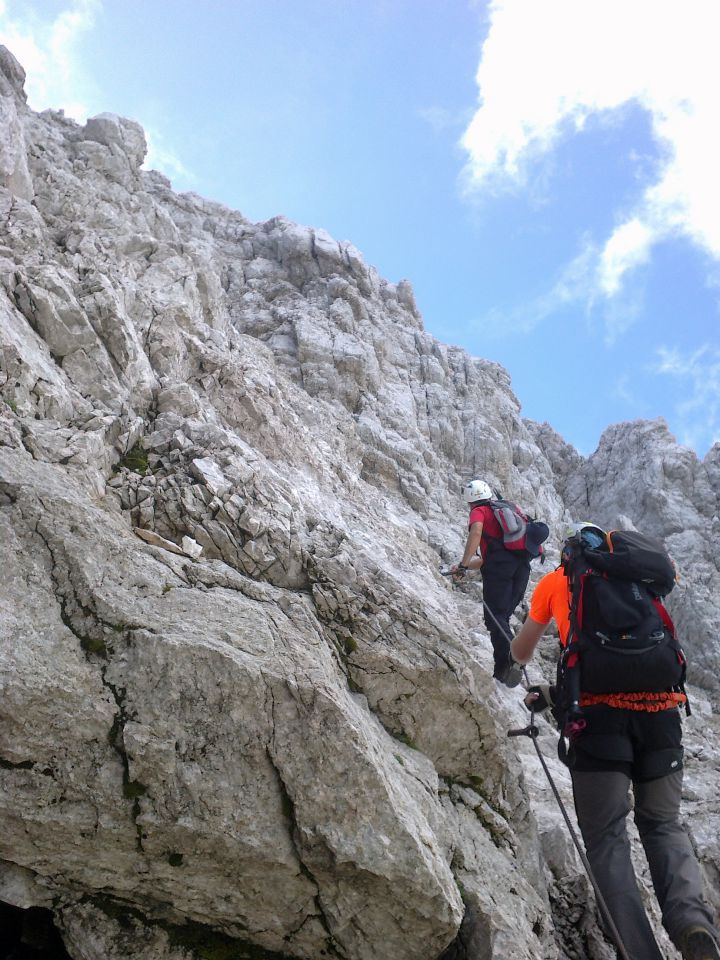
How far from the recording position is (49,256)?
36.8ft

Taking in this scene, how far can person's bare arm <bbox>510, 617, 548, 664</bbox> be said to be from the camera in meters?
8.21

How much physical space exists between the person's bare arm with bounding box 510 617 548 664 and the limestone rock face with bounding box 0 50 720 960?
2.26ft

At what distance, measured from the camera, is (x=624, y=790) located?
652 centimetres

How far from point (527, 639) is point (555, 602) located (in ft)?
3.48

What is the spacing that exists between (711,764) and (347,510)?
10.7 meters

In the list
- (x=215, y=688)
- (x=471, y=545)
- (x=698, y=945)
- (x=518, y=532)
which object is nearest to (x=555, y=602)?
(x=698, y=945)

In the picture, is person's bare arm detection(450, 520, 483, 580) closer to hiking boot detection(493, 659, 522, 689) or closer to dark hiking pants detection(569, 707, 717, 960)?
hiking boot detection(493, 659, 522, 689)

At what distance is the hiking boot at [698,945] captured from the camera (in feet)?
17.5

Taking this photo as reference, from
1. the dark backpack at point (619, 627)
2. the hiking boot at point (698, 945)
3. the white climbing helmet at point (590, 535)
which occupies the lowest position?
the hiking boot at point (698, 945)

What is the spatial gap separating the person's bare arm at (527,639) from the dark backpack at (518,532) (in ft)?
12.4

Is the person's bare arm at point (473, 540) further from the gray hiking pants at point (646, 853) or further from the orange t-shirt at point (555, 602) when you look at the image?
the gray hiking pants at point (646, 853)

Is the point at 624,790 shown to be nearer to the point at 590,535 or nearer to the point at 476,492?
the point at 590,535

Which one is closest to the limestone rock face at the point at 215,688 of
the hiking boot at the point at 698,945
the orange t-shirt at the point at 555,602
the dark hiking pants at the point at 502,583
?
the dark hiking pants at the point at 502,583

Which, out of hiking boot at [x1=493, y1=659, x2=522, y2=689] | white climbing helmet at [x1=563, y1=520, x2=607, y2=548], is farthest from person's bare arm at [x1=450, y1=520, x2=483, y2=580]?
white climbing helmet at [x1=563, y1=520, x2=607, y2=548]
